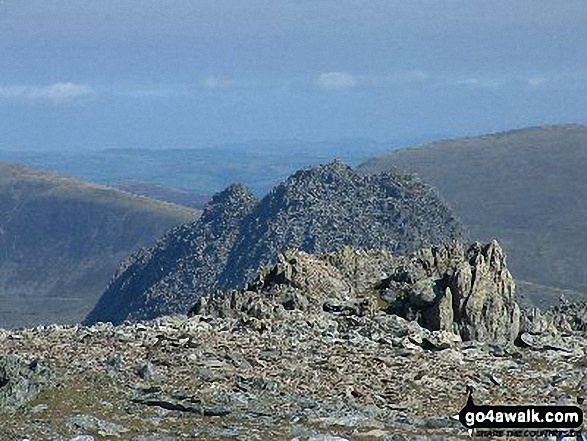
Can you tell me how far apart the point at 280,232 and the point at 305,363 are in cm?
13230

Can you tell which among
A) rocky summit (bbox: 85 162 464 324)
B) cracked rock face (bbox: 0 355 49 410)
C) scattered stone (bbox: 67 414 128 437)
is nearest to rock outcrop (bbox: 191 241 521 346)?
cracked rock face (bbox: 0 355 49 410)

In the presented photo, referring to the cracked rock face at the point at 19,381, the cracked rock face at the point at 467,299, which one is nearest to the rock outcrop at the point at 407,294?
the cracked rock face at the point at 467,299

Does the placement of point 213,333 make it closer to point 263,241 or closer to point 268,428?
point 268,428

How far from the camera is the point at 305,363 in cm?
3162

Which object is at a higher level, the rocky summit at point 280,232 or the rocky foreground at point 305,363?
the rocky foreground at point 305,363

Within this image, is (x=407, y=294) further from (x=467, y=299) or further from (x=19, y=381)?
(x=19, y=381)

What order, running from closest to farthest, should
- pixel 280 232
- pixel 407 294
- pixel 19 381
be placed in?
pixel 19 381
pixel 407 294
pixel 280 232

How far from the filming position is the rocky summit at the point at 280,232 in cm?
15962

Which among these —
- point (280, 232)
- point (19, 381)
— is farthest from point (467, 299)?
point (280, 232)

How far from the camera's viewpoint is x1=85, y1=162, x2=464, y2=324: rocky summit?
160m

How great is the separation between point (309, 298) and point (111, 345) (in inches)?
415

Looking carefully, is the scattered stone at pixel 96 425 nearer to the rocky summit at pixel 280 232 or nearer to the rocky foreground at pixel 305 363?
the rocky foreground at pixel 305 363

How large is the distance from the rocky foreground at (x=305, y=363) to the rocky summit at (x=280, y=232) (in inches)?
4299

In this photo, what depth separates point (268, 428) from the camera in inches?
1000
